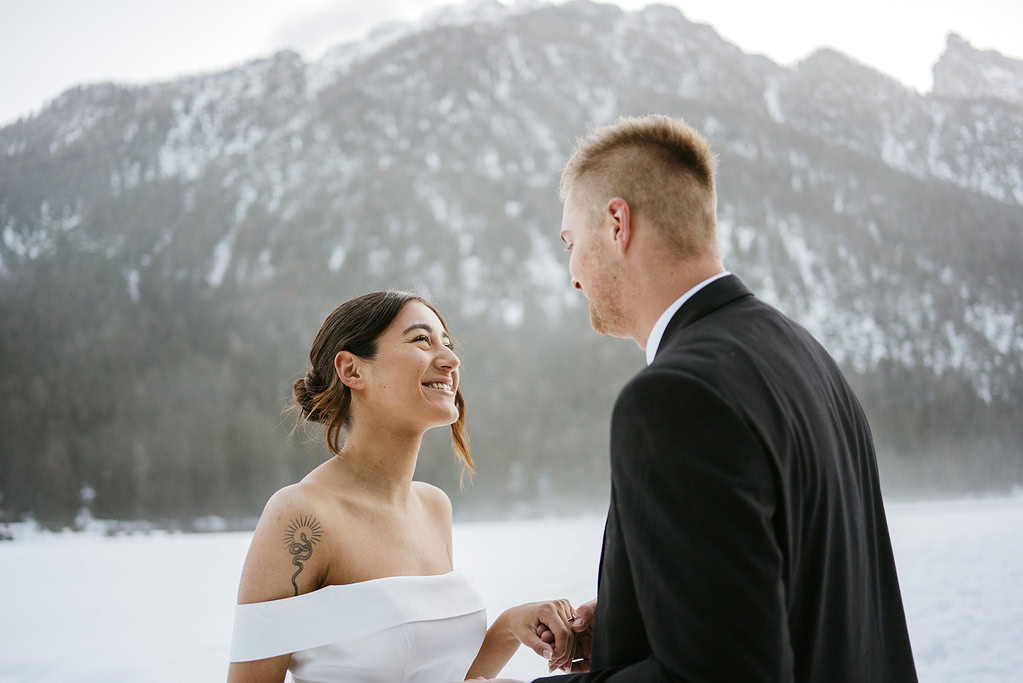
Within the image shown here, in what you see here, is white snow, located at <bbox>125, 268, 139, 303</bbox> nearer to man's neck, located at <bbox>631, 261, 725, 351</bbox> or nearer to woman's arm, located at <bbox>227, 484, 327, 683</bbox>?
woman's arm, located at <bbox>227, 484, 327, 683</bbox>

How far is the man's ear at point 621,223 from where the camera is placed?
97 cm

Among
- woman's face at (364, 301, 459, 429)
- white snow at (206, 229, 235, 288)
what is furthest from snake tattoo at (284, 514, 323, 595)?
white snow at (206, 229, 235, 288)

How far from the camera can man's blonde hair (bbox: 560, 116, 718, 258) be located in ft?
3.15

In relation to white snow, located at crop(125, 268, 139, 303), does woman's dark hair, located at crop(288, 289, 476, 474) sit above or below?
below

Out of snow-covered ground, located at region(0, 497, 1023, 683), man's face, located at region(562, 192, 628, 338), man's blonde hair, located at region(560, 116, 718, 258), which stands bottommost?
snow-covered ground, located at region(0, 497, 1023, 683)

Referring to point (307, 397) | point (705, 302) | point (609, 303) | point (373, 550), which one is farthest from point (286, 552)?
point (705, 302)

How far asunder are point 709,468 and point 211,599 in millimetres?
6436

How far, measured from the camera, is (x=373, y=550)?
142 cm

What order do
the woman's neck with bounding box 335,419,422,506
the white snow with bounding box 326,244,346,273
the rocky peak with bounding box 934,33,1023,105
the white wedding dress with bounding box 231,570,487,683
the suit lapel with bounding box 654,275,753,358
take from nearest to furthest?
1. the suit lapel with bounding box 654,275,753,358
2. the white wedding dress with bounding box 231,570,487,683
3. the woman's neck with bounding box 335,419,422,506
4. the rocky peak with bounding box 934,33,1023,105
5. the white snow with bounding box 326,244,346,273

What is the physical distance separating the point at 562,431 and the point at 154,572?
10.8 metres

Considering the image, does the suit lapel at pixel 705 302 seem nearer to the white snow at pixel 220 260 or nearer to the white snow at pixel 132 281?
the white snow at pixel 132 281

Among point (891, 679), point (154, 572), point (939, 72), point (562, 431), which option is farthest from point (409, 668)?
point (939, 72)

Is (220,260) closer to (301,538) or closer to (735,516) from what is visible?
(301,538)

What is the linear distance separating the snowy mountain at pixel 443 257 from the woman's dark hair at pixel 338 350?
13597 mm
